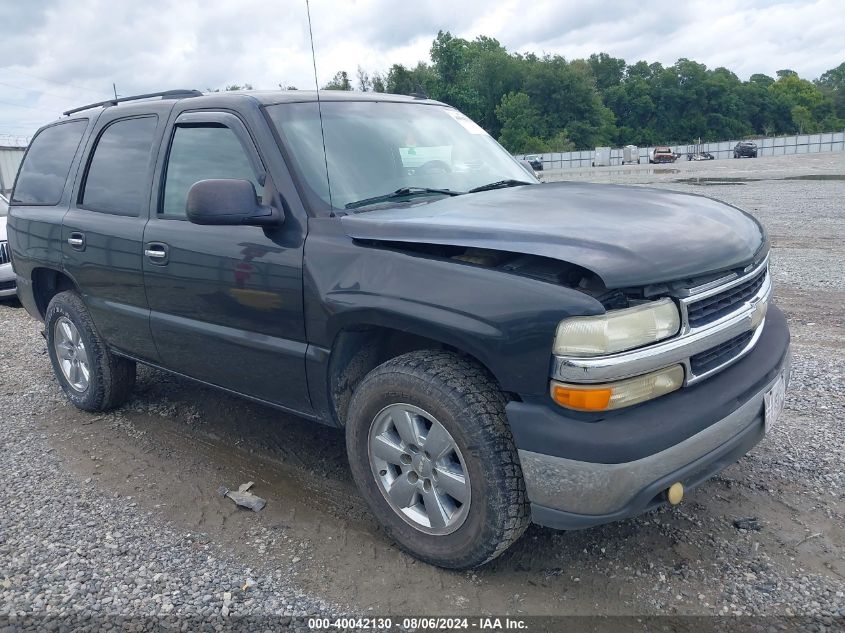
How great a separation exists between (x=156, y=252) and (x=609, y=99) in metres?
113

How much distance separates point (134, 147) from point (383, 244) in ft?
6.88

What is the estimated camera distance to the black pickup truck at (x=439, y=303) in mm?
2354

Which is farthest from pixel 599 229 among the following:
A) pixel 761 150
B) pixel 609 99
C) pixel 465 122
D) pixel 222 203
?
pixel 609 99

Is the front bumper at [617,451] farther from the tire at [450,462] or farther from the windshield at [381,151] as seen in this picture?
the windshield at [381,151]

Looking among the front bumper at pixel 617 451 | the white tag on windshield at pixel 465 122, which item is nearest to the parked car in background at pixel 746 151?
the white tag on windshield at pixel 465 122

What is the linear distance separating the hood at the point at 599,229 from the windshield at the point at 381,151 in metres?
0.26

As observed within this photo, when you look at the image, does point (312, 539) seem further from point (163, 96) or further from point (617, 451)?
point (163, 96)

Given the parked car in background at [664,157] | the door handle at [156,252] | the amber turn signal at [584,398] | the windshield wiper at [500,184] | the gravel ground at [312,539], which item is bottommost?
the gravel ground at [312,539]

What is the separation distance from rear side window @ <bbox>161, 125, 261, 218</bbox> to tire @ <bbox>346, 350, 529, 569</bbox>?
1262 mm

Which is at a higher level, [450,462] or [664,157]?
[450,462]

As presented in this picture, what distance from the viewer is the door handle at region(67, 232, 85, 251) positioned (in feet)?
14.0

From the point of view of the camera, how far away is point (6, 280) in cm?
827

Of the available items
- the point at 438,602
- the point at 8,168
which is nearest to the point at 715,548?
the point at 438,602

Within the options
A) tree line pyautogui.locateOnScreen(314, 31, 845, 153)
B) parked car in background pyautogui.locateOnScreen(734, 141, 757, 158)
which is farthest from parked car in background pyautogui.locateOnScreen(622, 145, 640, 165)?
tree line pyautogui.locateOnScreen(314, 31, 845, 153)
